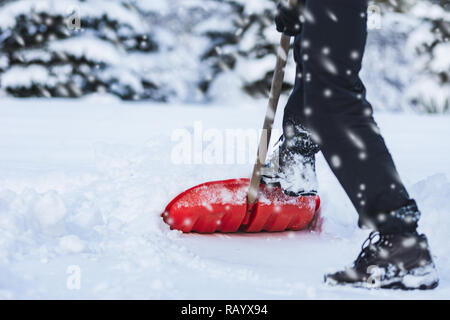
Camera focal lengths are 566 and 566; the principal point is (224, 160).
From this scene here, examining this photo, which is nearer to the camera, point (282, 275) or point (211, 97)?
point (282, 275)

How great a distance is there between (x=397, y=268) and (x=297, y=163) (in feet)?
2.03

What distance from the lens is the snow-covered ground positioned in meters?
1.44

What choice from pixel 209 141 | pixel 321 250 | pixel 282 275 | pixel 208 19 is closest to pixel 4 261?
pixel 282 275

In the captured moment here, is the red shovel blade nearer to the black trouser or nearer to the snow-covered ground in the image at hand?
the snow-covered ground

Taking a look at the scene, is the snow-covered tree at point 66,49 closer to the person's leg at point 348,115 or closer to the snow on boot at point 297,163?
the snow on boot at point 297,163

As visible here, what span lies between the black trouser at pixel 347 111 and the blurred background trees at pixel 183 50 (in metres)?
8.57

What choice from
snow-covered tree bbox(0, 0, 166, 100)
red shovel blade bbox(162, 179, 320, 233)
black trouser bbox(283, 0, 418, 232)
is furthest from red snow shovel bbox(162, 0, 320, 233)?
snow-covered tree bbox(0, 0, 166, 100)

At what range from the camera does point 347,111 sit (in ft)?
4.94

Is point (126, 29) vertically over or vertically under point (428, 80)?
over

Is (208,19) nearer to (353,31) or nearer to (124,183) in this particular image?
(124,183)

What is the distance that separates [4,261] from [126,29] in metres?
9.25

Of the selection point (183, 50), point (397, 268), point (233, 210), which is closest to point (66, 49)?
point (183, 50)

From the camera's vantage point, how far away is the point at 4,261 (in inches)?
59.9
